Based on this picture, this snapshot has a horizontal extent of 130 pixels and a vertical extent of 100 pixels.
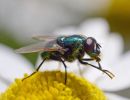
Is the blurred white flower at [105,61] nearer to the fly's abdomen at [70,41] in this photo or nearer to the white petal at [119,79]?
the white petal at [119,79]

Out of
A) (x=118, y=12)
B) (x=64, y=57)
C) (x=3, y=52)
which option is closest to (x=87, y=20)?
(x=118, y=12)

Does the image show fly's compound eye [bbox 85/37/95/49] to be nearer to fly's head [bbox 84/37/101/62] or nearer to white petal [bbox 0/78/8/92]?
fly's head [bbox 84/37/101/62]

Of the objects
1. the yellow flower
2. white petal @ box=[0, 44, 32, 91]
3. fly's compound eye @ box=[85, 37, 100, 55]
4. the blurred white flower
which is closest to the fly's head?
fly's compound eye @ box=[85, 37, 100, 55]

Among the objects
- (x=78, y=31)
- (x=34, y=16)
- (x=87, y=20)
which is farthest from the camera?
(x=34, y=16)

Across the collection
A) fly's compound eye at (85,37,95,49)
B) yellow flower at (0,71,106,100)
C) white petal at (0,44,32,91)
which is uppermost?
fly's compound eye at (85,37,95,49)

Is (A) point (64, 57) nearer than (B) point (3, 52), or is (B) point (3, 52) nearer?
(A) point (64, 57)

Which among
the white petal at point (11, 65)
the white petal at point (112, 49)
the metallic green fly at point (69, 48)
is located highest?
the metallic green fly at point (69, 48)

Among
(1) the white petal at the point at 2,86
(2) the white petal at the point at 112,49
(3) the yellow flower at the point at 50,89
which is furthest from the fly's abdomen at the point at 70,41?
(2) the white petal at the point at 112,49

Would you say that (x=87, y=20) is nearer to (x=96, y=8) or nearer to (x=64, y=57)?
(x=96, y=8)
